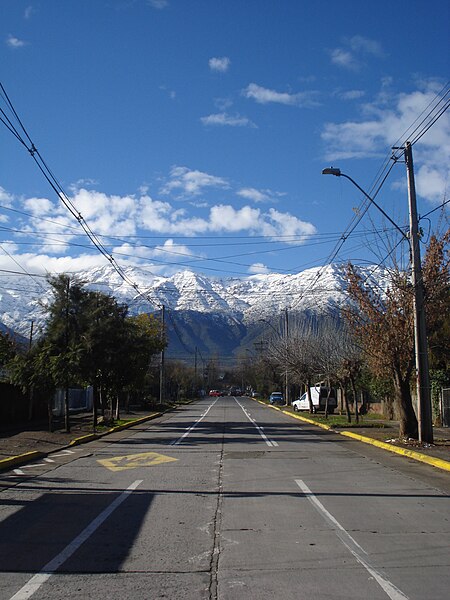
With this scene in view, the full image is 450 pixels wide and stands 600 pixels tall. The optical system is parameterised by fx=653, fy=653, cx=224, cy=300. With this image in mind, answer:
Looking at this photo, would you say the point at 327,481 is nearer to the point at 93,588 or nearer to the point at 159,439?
the point at 93,588

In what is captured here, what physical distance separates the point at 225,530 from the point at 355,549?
74.7 inches

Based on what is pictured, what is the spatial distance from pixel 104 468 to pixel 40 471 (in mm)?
1524

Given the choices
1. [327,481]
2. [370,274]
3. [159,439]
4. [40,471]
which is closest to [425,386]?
[370,274]

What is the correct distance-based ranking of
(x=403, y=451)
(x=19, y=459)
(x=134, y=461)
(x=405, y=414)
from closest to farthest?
(x=19, y=459) → (x=134, y=461) → (x=403, y=451) → (x=405, y=414)

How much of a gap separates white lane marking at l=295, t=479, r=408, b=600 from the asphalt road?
0.02 m

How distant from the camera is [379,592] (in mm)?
6145

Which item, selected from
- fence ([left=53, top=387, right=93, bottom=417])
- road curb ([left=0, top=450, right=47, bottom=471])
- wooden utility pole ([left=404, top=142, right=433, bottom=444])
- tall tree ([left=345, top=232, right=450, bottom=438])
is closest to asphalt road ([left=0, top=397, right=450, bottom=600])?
road curb ([left=0, top=450, right=47, bottom=471])

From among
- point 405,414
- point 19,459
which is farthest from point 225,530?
point 405,414

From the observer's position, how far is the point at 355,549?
25.6 feet

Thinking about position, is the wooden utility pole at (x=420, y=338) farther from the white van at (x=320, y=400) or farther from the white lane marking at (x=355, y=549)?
the white van at (x=320, y=400)

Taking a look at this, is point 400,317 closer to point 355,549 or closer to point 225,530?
point 225,530

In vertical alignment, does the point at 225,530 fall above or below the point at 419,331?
below

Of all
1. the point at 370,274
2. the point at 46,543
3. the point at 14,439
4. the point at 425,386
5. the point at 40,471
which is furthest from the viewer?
the point at 370,274

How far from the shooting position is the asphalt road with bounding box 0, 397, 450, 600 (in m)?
6.42
